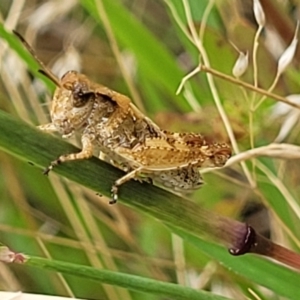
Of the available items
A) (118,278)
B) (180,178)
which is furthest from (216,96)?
(118,278)

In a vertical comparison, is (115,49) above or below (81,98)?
above

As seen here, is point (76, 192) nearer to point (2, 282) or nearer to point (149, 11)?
point (2, 282)

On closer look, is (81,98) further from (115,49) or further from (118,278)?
(115,49)

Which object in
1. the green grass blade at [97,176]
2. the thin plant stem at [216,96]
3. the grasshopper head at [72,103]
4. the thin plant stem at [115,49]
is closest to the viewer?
the green grass blade at [97,176]

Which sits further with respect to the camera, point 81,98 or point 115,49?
point 115,49

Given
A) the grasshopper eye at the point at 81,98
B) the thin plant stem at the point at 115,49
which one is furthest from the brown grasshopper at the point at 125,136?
the thin plant stem at the point at 115,49

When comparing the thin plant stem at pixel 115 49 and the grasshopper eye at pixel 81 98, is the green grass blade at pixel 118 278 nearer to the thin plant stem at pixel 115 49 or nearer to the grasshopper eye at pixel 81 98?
the grasshopper eye at pixel 81 98

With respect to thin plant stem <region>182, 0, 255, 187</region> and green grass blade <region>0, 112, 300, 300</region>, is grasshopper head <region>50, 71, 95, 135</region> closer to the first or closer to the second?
green grass blade <region>0, 112, 300, 300</region>

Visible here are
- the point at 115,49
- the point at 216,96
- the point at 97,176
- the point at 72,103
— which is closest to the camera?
the point at 97,176
